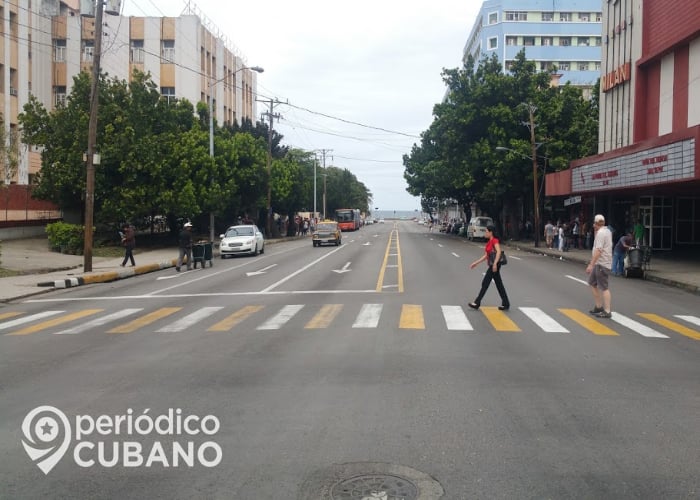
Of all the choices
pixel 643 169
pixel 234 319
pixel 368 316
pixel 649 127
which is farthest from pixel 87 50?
pixel 368 316

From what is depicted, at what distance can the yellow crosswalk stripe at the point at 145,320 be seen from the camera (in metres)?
12.1

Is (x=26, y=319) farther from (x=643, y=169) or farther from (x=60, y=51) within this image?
(x=60, y=51)

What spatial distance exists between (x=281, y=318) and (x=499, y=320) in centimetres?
409

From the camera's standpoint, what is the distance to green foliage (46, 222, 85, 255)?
106ft

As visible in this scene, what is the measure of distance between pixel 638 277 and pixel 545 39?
80.0 metres

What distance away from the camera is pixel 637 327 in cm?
1206

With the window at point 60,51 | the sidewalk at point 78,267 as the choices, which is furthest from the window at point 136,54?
the sidewalk at point 78,267

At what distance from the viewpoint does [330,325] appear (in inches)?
476

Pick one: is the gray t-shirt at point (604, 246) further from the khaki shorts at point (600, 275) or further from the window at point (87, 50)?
the window at point (87, 50)

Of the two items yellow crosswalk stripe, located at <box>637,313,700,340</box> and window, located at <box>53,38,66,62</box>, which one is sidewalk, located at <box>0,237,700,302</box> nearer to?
yellow crosswalk stripe, located at <box>637,313,700,340</box>

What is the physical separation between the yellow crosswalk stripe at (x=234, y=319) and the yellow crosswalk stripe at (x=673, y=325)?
25.4 ft

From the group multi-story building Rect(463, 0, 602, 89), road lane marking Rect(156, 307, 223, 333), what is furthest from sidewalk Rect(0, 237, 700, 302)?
multi-story building Rect(463, 0, 602, 89)

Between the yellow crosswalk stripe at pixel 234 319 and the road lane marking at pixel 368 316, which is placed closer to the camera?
the yellow crosswalk stripe at pixel 234 319

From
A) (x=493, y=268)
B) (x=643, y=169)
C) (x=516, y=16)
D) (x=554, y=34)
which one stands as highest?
(x=516, y=16)
